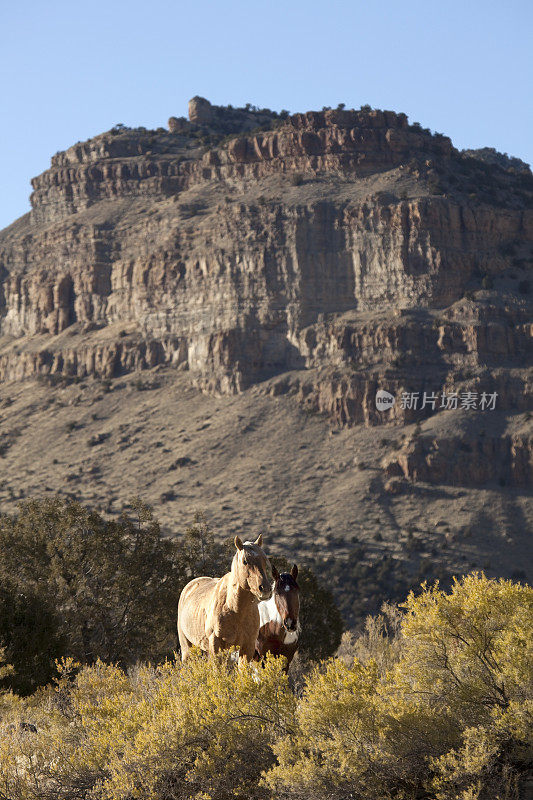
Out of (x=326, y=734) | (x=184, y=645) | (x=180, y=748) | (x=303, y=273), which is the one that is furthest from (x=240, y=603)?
(x=303, y=273)

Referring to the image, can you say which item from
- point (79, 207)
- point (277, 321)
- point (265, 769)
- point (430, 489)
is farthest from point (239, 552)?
point (79, 207)

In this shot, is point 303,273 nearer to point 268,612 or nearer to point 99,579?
point 99,579

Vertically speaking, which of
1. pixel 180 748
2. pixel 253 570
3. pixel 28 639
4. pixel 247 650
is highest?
pixel 253 570

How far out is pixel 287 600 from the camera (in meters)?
13.1

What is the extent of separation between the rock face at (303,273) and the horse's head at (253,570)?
70.3 meters

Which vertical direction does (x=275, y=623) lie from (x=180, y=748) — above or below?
above

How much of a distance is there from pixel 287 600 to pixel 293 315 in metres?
91.3

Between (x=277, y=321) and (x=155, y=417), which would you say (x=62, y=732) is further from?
(x=277, y=321)

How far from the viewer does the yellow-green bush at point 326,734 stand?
11398 millimetres

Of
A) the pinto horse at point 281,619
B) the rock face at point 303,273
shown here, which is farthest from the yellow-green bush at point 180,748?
the rock face at point 303,273

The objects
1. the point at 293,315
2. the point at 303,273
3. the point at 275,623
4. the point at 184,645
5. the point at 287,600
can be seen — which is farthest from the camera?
the point at 303,273

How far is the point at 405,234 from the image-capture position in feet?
342

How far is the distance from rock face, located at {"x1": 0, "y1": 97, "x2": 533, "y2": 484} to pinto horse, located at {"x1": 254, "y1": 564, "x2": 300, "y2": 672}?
6969cm

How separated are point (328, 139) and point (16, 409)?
48.5m
